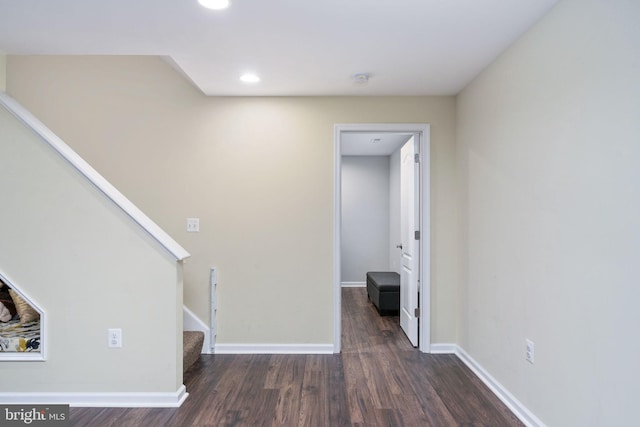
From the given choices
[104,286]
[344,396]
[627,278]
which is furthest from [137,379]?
[627,278]

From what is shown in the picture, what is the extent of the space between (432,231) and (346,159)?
3398 millimetres

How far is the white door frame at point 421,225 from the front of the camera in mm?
3191

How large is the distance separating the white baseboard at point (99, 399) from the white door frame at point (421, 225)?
1.46 m

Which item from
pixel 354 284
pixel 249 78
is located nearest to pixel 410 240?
pixel 249 78

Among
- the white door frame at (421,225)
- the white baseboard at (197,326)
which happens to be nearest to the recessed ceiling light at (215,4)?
the white door frame at (421,225)

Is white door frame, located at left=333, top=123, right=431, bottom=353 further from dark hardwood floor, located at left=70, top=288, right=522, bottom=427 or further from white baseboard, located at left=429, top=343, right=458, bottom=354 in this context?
dark hardwood floor, located at left=70, top=288, right=522, bottom=427

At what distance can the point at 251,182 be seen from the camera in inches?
127

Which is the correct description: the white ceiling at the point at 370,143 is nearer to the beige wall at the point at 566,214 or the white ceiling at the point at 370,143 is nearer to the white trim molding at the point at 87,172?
the beige wall at the point at 566,214

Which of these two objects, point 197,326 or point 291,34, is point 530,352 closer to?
point 291,34

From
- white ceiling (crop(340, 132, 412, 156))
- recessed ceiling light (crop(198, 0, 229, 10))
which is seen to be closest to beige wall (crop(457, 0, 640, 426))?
recessed ceiling light (crop(198, 0, 229, 10))

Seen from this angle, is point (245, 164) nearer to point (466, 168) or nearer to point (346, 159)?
point (466, 168)

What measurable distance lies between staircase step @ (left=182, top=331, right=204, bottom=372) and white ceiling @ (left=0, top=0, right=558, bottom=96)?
215 centimetres

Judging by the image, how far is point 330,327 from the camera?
126 inches

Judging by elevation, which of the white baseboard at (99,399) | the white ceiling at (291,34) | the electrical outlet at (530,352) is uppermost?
the white ceiling at (291,34)
